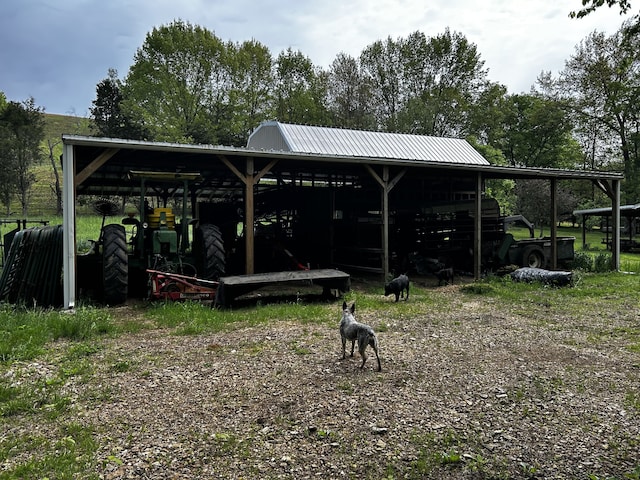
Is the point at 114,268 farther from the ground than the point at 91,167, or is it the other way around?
the point at 91,167

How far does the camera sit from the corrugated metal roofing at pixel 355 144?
16.2 meters

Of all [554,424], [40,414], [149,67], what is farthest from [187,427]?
[149,67]

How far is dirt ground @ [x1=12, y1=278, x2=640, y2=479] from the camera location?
9.09ft

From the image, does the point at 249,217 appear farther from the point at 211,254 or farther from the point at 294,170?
the point at 294,170

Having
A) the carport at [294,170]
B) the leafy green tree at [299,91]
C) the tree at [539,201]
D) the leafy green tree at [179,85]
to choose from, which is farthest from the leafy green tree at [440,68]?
Answer: the carport at [294,170]

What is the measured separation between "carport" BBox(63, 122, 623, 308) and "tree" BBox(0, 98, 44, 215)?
2226 cm

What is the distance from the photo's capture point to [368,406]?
3.59m

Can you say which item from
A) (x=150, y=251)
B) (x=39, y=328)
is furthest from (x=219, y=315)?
(x=150, y=251)

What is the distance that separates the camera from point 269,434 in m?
3.14

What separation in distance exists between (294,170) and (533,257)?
7717 mm

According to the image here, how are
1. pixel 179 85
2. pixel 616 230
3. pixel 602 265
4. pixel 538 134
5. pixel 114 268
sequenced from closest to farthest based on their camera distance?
pixel 114 268 < pixel 616 230 < pixel 602 265 < pixel 179 85 < pixel 538 134

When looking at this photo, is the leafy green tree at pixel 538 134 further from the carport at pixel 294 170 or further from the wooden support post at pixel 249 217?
the wooden support post at pixel 249 217

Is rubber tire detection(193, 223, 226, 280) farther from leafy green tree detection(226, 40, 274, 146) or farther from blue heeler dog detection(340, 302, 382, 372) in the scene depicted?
leafy green tree detection(226, 40, 274, 146)

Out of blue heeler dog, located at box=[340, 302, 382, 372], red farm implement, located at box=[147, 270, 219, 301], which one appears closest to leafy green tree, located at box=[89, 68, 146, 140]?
red farm implement, located at box=[147, 270, 219, 301]
